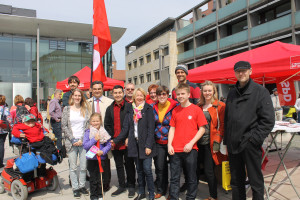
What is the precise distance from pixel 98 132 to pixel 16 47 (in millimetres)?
22658

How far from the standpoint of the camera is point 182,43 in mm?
32156

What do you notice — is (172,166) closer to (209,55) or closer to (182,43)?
(209,55)

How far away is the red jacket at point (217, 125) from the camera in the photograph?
11.9 feet

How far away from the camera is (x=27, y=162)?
13.1 ft

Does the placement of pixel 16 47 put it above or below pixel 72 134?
above

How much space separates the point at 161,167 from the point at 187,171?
21.8 inches

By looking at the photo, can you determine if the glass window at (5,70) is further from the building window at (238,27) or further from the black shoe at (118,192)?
the building window at (238,27)

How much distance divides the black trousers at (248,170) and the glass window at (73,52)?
22.8 meters

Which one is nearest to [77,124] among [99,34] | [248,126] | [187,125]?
[99,34]

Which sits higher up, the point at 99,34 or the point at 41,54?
the point at 41,54

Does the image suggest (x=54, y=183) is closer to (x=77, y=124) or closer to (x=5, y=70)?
(x=77, y=124)

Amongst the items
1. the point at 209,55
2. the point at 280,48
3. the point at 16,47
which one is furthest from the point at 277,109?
the point at 16,47

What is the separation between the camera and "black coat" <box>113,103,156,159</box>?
3.87 metres

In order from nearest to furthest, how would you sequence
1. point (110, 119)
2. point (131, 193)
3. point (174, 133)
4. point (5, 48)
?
point (174, 133)
point (131, 193)
point (110, 119)
point (5, 48)
